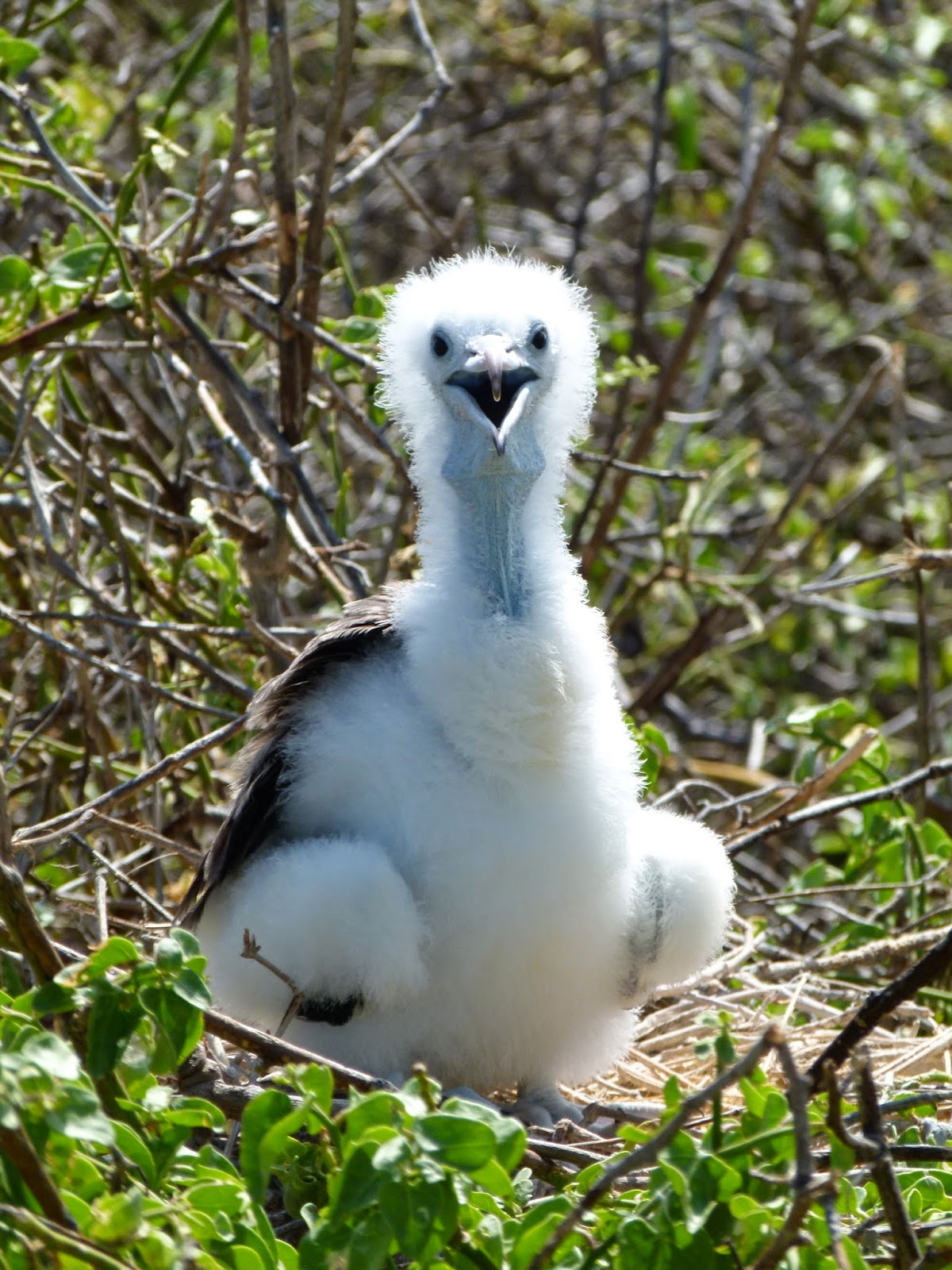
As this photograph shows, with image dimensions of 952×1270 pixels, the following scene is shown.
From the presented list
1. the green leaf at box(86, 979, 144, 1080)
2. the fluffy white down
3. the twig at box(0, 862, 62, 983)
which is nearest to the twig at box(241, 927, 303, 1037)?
the fluffy white down

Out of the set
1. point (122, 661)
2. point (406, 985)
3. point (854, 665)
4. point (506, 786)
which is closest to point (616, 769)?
point (506, 786)

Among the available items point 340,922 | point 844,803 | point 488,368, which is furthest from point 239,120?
point 844,803

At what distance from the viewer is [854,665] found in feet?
17.6

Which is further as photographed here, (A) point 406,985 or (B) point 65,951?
(A) point 406,985

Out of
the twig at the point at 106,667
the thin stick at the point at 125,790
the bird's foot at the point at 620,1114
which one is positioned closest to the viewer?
the bird's foot at the point at 620,1114

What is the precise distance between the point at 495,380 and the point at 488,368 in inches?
1.3

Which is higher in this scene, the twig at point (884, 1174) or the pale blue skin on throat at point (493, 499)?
the pale blue skin on throat at point (493, 499)

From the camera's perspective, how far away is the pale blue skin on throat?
→ 9.27ft

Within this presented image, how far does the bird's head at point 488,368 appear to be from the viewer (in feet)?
9.40

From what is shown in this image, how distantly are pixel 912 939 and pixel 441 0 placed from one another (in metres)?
3.89

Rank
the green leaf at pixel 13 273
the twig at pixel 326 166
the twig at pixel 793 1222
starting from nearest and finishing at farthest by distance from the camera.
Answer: the twig at pixel 793 1222 → the green leaf at pixel 13 273 → the twig at pixel 326 166

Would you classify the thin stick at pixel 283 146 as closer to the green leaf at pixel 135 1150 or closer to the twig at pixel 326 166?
the twig at pixel 326 166

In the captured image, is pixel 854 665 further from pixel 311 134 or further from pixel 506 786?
pixel 506 786

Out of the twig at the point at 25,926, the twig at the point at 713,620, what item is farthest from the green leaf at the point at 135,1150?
the twig at the point at 713,620
